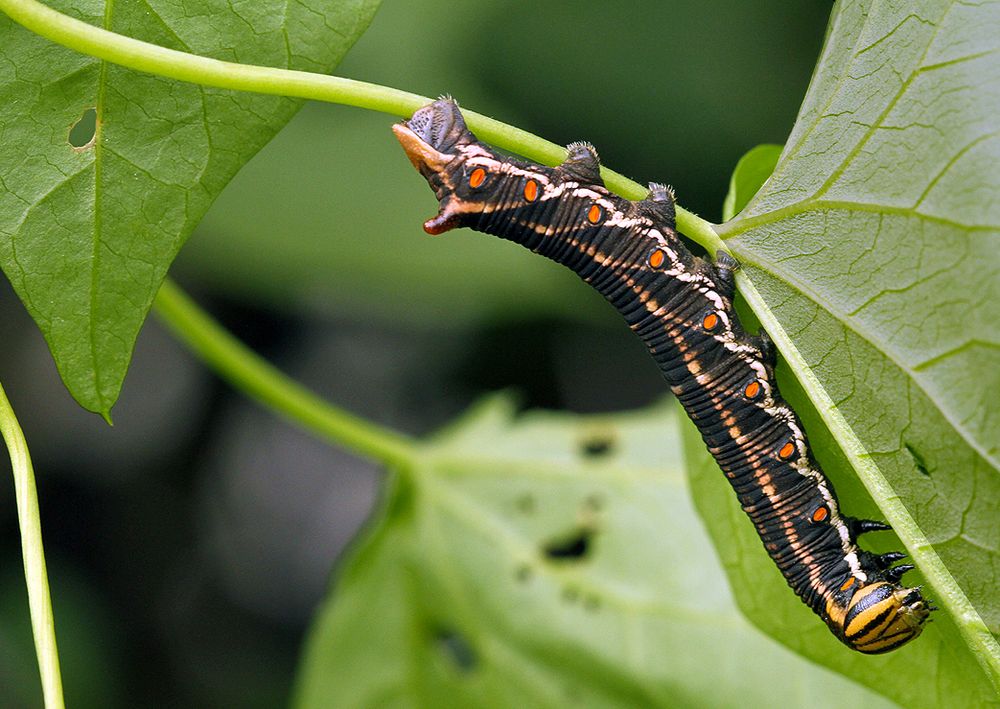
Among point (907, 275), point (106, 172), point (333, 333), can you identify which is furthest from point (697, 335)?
point (333, 333)

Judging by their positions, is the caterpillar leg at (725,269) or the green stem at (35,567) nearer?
the green stem at (35,567)

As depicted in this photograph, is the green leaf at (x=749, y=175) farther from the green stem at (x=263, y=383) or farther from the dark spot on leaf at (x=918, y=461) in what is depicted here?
the green stem at (x=263, y=383)

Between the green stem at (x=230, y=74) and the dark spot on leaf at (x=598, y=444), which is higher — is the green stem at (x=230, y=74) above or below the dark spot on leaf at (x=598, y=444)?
above

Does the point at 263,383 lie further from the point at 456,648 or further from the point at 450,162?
the point at 450,162

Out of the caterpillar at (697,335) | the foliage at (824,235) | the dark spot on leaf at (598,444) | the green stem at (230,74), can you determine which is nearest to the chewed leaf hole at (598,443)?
the dark spot on leaf at (598,444)

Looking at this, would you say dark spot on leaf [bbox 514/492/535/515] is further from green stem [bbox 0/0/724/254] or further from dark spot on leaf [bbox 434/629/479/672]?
green stem [bbox 0/0/724/254]

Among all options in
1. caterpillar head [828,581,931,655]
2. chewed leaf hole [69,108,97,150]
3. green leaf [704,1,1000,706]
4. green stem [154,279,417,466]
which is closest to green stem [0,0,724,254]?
chewed leaf hole [69,108,97,150]

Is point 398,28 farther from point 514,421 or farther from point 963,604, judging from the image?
point 963,604

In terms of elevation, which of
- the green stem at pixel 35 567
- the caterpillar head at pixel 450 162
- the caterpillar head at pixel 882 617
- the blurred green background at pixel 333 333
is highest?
the caterpillar head at pixel 450 162

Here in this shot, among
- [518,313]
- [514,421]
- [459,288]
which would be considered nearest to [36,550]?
[514,421]
